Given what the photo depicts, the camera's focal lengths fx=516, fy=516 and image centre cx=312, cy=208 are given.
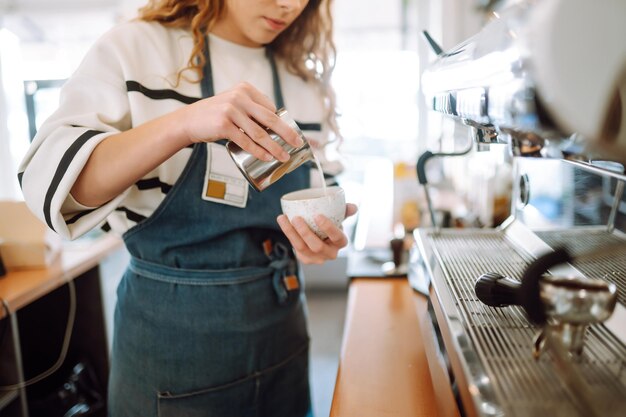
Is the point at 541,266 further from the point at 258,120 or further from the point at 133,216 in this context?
the point at 133,216

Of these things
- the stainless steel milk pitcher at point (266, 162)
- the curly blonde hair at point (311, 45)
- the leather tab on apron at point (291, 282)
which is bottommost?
the leather tab on apron at point (291, 282)

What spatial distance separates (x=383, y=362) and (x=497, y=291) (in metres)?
0.38

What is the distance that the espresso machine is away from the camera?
1.45 feet

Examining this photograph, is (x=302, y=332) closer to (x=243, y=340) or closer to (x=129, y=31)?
(x=243, y=340)

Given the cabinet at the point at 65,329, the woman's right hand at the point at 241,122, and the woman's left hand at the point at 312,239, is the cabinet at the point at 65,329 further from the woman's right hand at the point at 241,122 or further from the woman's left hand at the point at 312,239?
the woman's right hand at the point at 241,122

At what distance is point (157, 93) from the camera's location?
1.02 m

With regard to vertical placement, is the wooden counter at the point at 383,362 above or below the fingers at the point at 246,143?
below

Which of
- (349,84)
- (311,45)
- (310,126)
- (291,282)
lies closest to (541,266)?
(291,282)

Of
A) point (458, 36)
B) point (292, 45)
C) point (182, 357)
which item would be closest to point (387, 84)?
point (458, 36)

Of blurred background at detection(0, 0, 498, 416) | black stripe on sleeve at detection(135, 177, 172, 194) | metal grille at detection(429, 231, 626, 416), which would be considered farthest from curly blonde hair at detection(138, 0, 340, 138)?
blurred background at detection(0, 0, 498, 416)

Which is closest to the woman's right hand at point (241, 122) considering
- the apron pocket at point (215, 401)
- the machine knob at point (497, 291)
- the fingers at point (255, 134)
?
the fingers at point (255, 134)

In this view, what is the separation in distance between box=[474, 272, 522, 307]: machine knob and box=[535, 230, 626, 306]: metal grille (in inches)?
6.4

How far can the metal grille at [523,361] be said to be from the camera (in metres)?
0.54

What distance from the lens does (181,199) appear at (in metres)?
1.02
